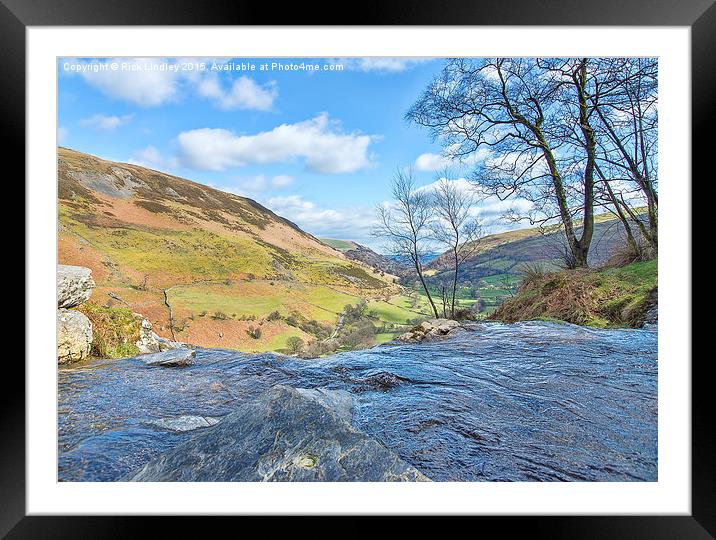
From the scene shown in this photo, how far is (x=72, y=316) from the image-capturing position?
2719mm

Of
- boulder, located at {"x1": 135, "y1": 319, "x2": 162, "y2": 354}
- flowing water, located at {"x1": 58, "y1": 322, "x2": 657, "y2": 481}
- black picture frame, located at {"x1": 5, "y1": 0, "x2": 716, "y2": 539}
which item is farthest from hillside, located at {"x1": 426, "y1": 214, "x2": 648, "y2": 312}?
boulder, located at {"x1": 135, "y1": 319, "x2": 162, "y2": 354}

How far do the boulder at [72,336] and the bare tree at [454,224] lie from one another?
9.52 ft

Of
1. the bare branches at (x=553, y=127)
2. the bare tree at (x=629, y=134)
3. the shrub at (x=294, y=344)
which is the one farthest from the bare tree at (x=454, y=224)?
the shrub at (x=294, y=344)

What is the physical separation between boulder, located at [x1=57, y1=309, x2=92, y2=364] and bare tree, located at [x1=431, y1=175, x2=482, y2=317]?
114 inches

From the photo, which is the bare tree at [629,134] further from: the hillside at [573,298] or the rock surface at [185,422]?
the rock surface at [185,422]

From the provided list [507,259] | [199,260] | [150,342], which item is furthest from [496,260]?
[150,342]

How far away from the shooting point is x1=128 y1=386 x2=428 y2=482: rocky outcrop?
2.39 meters

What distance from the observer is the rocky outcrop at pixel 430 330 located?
3.13 m

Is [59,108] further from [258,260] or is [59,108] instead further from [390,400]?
[390,400]

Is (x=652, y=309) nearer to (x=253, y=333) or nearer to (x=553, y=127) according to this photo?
(x=553, y=127)

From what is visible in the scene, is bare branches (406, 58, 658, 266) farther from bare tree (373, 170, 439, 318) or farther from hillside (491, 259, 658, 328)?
bare tree (373, 170, 439, 318)
